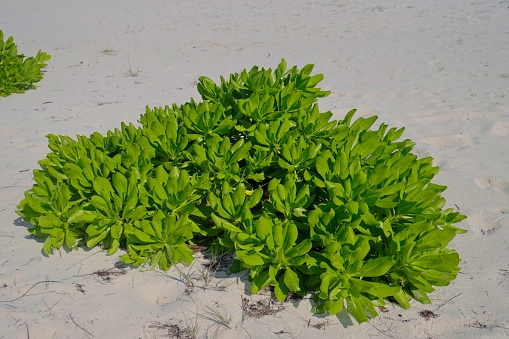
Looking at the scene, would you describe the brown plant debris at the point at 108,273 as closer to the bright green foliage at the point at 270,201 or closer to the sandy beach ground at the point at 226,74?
the sandy beach ground at the point at 226,74

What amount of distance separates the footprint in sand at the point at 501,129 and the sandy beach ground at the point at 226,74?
0.02 meters

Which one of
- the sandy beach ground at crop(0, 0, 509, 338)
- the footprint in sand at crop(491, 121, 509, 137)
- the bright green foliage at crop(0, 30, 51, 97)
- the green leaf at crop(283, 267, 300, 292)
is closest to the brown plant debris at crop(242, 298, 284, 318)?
the sandy beach ground at crop(0, 0, 509, 338)

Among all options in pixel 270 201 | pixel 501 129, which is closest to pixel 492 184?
pixel 501 129

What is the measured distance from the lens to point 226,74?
654 cm

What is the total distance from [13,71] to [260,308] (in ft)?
15.3

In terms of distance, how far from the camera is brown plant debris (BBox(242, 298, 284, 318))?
2297 millimetres

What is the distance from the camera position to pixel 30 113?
517 cm

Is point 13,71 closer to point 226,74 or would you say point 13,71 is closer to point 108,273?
point 226,74

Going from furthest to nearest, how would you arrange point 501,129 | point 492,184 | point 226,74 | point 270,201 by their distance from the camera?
point 226,74, point 501,129, point 492,184, point 270,201

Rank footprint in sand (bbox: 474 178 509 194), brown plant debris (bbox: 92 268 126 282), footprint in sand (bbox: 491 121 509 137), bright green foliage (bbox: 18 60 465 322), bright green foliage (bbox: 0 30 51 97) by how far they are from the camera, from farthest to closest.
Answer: bright green foliage (bbox: 0 30 51 97) < footprint in sand (bbox: 491 121 509 137) < footprint in sand (bbox: 474 178 509 194) < brown plant debris (bbox: 92 268 126 282) < bright green foliage (bbox: 18 60 465 322)

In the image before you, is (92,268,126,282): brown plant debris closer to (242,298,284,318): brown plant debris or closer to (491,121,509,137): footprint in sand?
(242,298,284,318): brown plant debris

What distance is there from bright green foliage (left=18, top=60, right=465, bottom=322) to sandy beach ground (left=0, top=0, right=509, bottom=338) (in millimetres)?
136

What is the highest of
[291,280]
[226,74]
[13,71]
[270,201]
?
[13,71]

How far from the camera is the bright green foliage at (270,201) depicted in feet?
7.37
